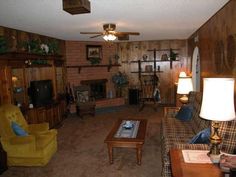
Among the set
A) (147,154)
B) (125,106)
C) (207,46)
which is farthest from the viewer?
(125,106)

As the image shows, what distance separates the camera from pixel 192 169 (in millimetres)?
1891

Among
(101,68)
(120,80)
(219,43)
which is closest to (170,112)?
(219,43)

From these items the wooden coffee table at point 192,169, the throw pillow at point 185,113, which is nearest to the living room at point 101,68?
the throw pillow at point 185,113

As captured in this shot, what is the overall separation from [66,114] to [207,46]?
14.5ft

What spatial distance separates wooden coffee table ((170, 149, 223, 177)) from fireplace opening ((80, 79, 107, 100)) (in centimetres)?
593

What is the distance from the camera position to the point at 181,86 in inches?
183

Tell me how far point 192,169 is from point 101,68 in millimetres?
6390

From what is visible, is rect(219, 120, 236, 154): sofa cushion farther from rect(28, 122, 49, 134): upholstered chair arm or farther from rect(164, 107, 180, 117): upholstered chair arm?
rect(28, 122, 49, 134): upholstered chair arm

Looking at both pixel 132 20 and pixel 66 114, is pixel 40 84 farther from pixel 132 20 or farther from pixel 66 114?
pixel 132 20

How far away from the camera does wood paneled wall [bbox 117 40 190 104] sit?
8008 millimetres

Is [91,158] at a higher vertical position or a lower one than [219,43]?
lower

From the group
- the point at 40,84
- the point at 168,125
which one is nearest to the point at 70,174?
the point at 168,125

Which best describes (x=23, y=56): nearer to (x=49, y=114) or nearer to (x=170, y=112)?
(x=49, y=114)

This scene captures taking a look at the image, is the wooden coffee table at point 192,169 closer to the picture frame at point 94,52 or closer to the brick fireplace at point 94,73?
the brick fireplace at point 94,73
